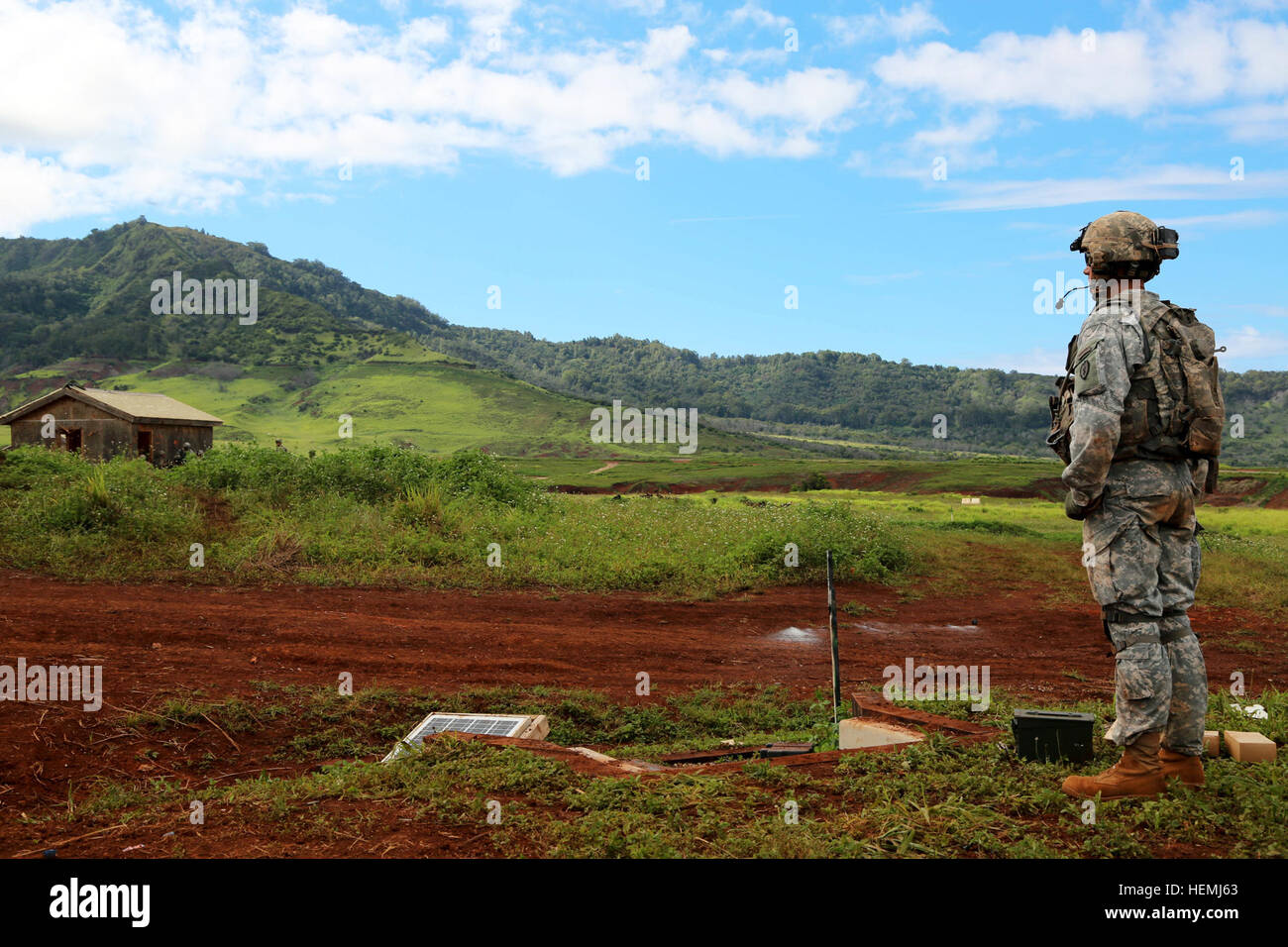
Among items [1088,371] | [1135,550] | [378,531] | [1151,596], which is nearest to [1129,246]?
[1088,371]

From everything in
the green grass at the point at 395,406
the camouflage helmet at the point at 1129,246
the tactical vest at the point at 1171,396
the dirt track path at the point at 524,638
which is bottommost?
the dirt track path at the point at 524,638

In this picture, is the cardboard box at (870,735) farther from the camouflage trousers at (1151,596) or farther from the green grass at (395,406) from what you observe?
the green grass at (395,406)

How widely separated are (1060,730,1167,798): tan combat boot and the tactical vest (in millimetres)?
1441

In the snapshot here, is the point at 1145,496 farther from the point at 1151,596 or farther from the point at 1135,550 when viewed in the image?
the point at 1151,596

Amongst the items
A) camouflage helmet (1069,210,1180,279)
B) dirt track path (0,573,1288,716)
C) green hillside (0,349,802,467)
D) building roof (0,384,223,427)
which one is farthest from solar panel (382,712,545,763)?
green hillside (0,349,802,467)

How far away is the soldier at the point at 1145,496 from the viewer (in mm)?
4379

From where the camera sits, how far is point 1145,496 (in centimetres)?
446

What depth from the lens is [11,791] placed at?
5469 mm

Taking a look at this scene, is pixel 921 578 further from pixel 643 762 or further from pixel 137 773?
pixel 137 773

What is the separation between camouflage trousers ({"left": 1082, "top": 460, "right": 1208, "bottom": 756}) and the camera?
4363 millimetres

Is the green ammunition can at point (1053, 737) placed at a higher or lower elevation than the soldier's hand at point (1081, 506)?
lower

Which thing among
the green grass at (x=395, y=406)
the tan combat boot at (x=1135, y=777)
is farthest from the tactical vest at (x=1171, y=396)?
the green grass at (x=395, y=406)
